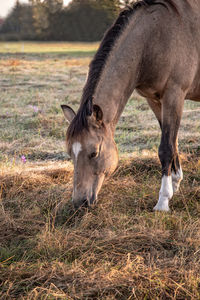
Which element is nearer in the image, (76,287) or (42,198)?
(76,287)

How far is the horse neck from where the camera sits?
3.26m

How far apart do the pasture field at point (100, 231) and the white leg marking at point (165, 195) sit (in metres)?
0.11

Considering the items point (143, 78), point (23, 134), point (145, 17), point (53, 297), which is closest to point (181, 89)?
point (143, 78)

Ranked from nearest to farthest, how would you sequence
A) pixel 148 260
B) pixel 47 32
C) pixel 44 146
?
pixel 148 260
pixel 44 146
pixel 47 32

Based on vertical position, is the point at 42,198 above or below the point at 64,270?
below

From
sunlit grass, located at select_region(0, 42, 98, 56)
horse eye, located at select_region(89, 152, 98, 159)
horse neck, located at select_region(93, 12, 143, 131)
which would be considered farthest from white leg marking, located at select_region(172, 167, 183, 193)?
sunlit grass, located at select_region(0, 42, 98, 56)

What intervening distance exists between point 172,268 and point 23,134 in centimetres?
481

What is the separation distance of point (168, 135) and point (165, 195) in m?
0.65

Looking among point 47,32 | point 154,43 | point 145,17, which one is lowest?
point 47,32

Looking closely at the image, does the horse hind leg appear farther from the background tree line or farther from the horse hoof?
the background tree line

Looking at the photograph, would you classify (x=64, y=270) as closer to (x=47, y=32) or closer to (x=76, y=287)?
(x=76, y=287)

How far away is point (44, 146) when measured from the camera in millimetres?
5691

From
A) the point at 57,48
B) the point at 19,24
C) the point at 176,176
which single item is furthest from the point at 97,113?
the point at 19,24

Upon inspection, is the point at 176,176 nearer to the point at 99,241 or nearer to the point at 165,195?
the point at 165,195
